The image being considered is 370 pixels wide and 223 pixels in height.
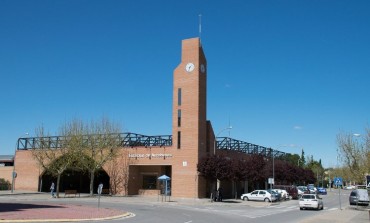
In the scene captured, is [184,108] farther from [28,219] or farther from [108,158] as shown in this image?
[28,219]

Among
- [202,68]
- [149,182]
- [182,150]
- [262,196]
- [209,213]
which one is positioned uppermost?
[202,68]

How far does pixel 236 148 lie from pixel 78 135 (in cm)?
2395

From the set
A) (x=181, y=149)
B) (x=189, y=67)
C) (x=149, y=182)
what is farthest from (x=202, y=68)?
(x=149, y=182)

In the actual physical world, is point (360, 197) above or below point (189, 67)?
below

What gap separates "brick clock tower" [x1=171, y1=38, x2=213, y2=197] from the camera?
2020 inches

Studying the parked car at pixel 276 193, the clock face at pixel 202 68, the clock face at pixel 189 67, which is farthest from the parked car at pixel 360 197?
the clock face at pixel 189 67

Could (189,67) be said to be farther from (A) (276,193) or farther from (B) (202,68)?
(A) (276,193)

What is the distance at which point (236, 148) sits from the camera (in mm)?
66250

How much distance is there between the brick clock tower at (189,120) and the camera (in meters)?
51.3

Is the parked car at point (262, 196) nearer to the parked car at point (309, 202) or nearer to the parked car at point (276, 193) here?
the parked car at point (276, 193)

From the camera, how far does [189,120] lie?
2046 inches

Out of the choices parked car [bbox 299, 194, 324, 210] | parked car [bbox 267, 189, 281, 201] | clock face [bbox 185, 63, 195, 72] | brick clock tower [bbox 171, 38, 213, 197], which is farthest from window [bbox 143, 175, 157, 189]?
parked car [bbox 299, 194, 324, 210]

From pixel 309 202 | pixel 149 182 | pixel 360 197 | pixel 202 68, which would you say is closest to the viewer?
pixel 309 202

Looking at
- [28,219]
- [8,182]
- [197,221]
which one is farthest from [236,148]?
[28,219]
